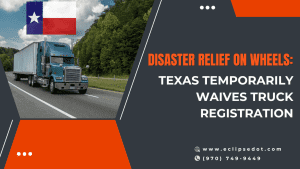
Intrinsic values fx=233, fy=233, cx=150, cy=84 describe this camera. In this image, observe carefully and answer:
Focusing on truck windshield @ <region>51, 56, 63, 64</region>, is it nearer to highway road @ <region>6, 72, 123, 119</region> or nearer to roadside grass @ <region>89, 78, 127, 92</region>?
highway road @ <region>6, 72, 123, 119</region>

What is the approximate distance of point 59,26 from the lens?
1977 mm

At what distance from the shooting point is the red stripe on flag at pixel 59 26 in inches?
77.2

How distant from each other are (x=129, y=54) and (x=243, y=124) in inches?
54.8

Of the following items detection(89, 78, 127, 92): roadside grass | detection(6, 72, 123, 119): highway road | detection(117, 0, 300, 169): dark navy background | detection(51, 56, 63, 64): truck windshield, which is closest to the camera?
detection(117, 0, 300, 169): dark navy background

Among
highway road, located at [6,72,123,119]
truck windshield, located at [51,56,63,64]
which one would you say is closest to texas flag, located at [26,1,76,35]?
highway road, located at [6,72,123,119]

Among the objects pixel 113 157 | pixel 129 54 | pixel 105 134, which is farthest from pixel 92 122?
pixel 129 54

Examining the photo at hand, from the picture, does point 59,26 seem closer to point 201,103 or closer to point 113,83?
point 113,83

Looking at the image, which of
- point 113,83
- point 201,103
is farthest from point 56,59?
point 201,103

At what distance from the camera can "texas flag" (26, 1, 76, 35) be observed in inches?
76.0

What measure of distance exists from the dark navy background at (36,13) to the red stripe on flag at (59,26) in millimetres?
38

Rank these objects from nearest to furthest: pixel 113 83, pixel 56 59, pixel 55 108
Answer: pixel 55 108, pixel 113 83, pixel 56 59

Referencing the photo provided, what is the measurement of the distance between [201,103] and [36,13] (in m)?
1.64

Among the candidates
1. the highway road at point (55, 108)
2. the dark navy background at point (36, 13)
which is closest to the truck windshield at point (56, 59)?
the highway road at point (55, 108)

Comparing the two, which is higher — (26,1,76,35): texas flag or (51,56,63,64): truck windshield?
(51,56,63,64): truck windshield
